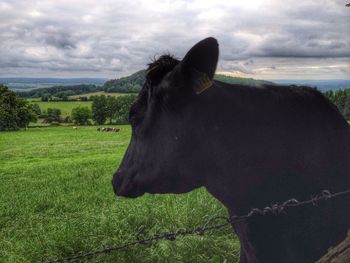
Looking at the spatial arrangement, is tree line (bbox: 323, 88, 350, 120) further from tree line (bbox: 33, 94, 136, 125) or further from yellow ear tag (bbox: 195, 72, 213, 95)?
tree line (bbox: 33, 94, 136, 125)

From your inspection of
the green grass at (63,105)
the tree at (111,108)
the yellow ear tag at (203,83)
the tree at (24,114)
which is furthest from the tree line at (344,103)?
the green grass at (63,105)

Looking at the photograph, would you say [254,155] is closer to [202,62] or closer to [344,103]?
[202,62]

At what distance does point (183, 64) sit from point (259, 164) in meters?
0.80

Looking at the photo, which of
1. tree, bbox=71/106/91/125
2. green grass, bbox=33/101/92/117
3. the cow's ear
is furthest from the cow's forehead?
green grass, bbox=33/101/92/117

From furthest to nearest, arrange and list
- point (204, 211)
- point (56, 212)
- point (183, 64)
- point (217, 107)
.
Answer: point (56, 212), point (204, 211), point (217, 107), point (183, 64)

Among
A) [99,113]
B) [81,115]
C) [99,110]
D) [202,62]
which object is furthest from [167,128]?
[81,115]

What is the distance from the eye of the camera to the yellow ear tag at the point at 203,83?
2809 mm

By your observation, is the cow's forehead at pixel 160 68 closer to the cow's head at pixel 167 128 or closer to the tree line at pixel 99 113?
the cow's head at pixel 167 128

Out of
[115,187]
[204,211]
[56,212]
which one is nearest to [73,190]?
[56,212]

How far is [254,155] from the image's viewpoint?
116 inches

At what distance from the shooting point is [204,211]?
7.91 m

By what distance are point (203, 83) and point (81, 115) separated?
108336 millimetres

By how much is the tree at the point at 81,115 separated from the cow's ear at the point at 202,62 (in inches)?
4239

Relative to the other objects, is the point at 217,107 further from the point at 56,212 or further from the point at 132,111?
the point at 56,212
